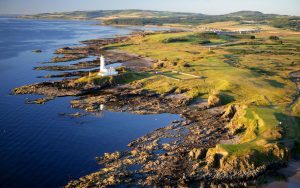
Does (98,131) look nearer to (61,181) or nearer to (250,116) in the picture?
(61,181)

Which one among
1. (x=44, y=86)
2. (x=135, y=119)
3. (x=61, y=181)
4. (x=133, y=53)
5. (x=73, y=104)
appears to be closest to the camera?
(x=61, y=181)

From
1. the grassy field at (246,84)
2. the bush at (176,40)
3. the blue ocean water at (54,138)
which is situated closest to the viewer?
the blue ocean water at (54,138)

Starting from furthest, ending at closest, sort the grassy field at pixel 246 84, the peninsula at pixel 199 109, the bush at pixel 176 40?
the bush at pixel 176 40 → the grassy field at pixel 246 84 → the peninsula at pixel 199 109

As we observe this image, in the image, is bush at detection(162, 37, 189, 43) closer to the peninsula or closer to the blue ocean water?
the peninsula

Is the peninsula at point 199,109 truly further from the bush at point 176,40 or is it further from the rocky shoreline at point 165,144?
the bush at point 176,40

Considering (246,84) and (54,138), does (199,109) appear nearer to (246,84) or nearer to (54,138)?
(246,84)

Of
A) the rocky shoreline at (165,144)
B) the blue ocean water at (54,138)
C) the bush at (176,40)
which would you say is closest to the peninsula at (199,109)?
the rocky shoreline at (165,144)

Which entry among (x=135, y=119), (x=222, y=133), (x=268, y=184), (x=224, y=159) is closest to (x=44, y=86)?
(x=135, y=119)
